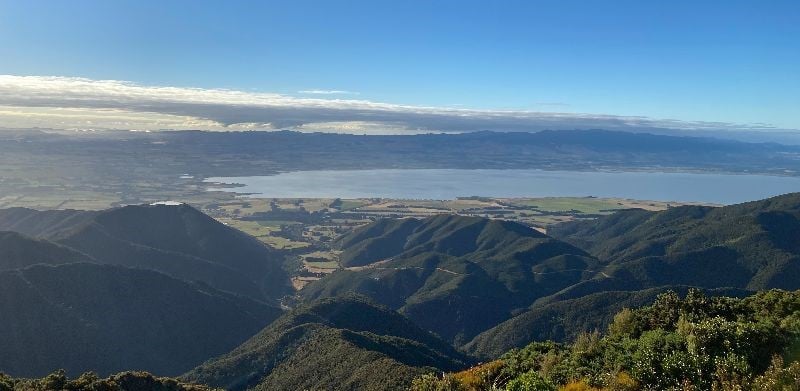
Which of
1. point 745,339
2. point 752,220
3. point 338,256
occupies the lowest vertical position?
point 338,256

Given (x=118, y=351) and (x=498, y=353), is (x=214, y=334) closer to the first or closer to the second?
(x=118, y=351)

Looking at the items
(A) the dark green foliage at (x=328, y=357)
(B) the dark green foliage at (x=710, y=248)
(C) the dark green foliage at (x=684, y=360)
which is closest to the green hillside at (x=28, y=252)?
(A) the dark green foliage at (x=328, y=357)

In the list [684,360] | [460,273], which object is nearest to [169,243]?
[460,273]

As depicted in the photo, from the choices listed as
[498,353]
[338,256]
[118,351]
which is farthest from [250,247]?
[498,353]

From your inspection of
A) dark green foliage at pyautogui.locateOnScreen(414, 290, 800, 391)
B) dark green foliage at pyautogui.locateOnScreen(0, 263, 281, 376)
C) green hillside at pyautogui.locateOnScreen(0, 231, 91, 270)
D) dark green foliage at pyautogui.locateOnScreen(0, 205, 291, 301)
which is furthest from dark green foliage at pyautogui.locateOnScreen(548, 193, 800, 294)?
green hillside at pyautogui.locateOnScreen(0, 231, 91, 270)

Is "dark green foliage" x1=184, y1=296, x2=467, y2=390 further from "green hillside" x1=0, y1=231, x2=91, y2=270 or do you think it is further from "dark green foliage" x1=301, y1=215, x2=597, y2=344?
"green hillside" x1=0, y1=231, x2=91, y2=270

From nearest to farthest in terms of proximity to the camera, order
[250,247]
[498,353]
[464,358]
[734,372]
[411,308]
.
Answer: [734,372]
[464,358]
[498,353]
[411,308]
[250,247]
